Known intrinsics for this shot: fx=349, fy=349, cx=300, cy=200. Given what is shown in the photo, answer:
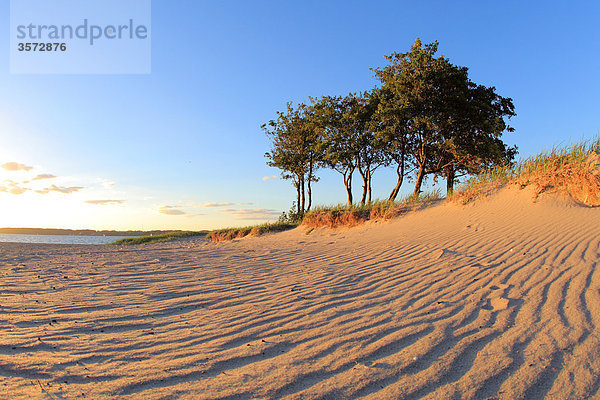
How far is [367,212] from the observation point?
1286cm

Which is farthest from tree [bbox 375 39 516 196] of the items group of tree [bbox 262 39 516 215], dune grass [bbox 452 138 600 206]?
dune grass [bbox 452 138 600 206]

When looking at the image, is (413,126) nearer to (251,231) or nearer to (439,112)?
(439,112)

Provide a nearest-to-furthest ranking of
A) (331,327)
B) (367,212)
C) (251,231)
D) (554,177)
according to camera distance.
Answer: (331,327), (554,177), (367,212), (251,231)

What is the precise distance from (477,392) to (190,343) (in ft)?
7.59

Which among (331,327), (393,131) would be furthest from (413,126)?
(331,327)

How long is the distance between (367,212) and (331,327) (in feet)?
32.0

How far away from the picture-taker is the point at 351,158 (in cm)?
2128

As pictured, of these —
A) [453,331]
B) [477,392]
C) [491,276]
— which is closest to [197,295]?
[453,331]

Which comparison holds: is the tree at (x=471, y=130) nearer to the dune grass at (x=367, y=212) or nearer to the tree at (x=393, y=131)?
the tree at (x=393, y=131)

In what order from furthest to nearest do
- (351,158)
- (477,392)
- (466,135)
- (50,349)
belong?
(351,158), (466,135), (50,349), (477,392)

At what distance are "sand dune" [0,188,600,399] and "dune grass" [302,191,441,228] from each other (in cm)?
515

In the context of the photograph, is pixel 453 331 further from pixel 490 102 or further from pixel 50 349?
pixel 490 102

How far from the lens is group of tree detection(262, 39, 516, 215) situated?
1733cm

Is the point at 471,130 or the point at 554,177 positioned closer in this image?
the point at 554,177
